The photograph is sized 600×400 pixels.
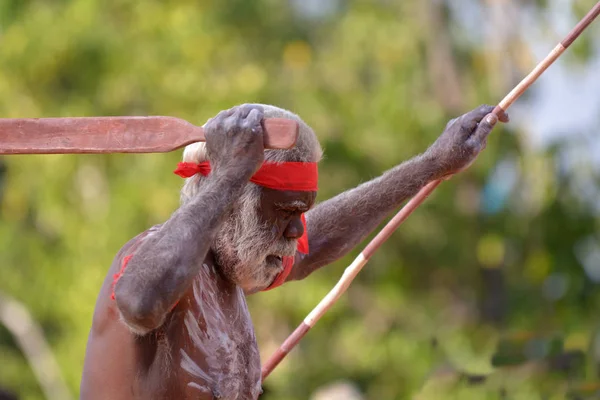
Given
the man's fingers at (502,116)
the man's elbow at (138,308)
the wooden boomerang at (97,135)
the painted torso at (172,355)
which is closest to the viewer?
the man's elbow at (138,308)

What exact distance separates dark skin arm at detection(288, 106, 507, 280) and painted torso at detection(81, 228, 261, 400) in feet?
2.06

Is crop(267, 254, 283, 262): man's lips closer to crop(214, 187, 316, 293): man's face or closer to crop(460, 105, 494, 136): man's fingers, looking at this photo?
crop(214, 187, 316, 293): man's face

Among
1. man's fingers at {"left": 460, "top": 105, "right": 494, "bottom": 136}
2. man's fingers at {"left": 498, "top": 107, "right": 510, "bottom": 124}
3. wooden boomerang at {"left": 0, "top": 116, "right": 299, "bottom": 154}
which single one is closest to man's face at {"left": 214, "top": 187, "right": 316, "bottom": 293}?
wooden boomerang at {"left": 0, "top": 116, "right": 299, "bottom": 154}

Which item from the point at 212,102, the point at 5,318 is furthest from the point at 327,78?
the point at 5,318

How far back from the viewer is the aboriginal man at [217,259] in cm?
270

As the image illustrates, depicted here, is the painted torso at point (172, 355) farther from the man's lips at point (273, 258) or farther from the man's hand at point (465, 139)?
the man's hand at point (465, 139)

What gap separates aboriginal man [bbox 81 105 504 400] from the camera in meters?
2.70

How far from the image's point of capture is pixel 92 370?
3.04 metres

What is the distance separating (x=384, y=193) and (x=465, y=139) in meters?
0.40

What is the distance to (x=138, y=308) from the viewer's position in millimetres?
2615

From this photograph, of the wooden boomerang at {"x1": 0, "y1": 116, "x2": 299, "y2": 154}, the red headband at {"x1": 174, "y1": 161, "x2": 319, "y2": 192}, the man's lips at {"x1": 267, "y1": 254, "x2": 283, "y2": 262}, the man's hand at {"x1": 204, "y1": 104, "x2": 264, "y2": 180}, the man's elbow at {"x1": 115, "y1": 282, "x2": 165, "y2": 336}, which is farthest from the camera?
the man's lips at {"x1": 267, "y1": 254, "x2": 283, "y2": 262}

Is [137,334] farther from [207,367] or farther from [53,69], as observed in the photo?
[53,69]

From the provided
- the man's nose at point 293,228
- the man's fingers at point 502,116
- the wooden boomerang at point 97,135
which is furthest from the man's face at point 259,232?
the man's fingers at point 502,116

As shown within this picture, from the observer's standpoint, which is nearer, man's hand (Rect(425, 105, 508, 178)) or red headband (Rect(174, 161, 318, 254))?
red headband (Rect(174, 161, 318, 254))
